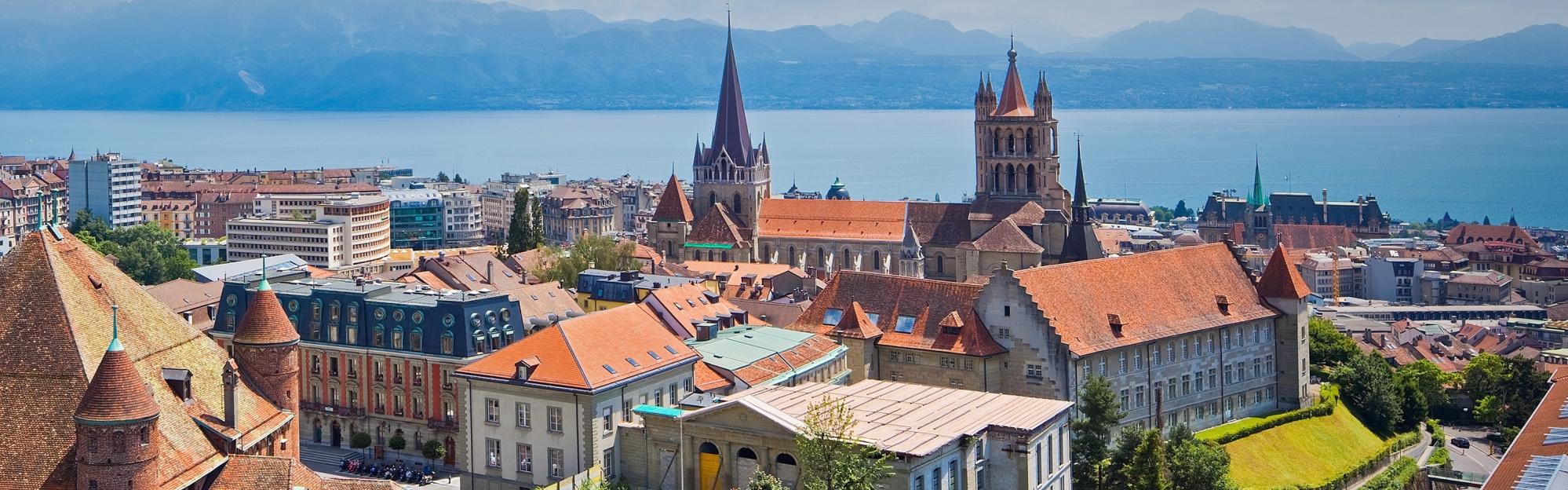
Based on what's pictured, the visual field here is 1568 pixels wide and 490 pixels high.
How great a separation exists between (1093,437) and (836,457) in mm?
16646

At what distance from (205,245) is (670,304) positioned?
83.3 m

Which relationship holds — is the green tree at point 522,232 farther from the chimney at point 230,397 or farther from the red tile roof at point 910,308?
the chimney at point 230,397

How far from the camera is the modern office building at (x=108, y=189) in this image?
6334 inches

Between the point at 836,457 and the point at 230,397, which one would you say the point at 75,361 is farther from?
the point at 836,457

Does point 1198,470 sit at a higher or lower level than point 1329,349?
lower

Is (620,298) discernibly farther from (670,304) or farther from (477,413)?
(477,413)

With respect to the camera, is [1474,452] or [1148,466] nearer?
[1148,466]

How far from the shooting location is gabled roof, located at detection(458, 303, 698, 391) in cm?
5069

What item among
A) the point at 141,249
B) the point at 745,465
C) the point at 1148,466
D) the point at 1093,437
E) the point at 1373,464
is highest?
the point at 141,249

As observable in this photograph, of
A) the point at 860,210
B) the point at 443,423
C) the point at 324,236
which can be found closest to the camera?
the point at 443,423

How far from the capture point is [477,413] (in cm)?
5250

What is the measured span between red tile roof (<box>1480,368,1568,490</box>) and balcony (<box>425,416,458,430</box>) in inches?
1371

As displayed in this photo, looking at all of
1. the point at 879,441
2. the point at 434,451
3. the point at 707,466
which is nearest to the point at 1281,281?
the point at 879,441

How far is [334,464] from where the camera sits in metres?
62.0
